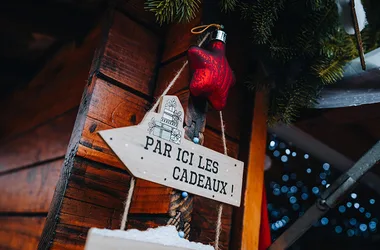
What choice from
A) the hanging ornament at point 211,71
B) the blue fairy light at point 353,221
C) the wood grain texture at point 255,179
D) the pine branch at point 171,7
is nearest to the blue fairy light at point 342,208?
the blue fairy light at point 353,221

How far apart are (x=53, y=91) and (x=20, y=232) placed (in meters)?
0.47

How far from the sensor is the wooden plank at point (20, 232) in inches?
34.7

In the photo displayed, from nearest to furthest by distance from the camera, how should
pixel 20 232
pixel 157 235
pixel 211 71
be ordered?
pixel 157 235, pixel 211 71, pixel 20 232

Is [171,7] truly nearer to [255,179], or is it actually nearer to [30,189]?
[255,179]

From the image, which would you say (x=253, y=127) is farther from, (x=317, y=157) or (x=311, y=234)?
(x=311, y=234)

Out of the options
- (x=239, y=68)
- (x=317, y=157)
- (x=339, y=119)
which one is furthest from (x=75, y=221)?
(x=317, y=157)

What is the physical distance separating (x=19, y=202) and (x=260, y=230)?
75 cm

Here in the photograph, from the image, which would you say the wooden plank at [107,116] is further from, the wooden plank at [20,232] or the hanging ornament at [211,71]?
the wooden plank at [20,232]

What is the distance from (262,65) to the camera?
89cm

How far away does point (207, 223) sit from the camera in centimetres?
78

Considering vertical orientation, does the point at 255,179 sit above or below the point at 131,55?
below

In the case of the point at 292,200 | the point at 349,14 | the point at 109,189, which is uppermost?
the point at 349,14

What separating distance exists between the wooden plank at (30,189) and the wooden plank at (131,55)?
32 centimetres

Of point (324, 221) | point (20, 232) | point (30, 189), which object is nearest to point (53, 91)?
point (30, 189)
